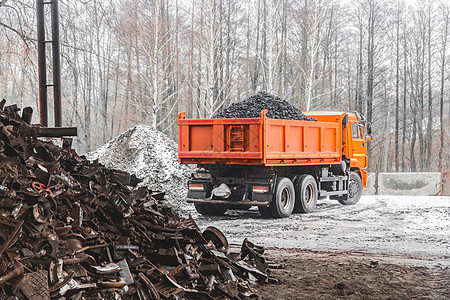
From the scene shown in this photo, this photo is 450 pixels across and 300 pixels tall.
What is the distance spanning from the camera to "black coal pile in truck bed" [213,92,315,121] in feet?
43.0

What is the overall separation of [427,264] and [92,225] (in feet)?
16.8

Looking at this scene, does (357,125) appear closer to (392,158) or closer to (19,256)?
(19,256)

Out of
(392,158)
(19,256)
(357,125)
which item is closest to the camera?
(19,256)

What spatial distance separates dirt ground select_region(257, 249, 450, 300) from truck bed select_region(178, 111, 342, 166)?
4314mm

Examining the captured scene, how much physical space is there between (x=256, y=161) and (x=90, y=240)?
730cm

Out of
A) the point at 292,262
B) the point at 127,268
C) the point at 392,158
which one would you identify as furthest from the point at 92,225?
the point at 392,158

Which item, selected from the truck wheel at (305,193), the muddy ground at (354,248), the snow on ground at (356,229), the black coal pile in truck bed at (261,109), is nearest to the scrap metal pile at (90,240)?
the muddy ground at (354,248)

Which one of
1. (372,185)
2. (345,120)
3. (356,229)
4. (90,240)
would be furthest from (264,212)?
(372,185)

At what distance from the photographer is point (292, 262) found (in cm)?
772

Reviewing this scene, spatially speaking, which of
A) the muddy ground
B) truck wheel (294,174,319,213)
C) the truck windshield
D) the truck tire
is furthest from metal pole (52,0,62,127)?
the truck windshield

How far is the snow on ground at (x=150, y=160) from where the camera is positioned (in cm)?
1692

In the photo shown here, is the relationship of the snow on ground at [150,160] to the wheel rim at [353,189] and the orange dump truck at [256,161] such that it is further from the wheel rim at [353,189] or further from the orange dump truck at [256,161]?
the wheel rim at [353,189]

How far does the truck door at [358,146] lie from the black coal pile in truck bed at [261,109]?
9.97 ft

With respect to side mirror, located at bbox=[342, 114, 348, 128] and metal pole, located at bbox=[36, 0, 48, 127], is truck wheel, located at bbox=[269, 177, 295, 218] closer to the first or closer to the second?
side mirror, located at bbox=[342, 114, 348, 128]
